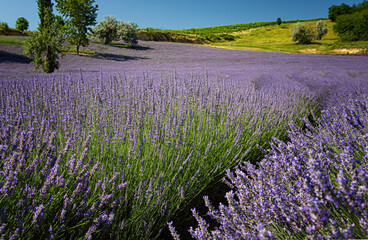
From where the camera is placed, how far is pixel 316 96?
16.8ft

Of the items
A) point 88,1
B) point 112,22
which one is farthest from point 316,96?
point 112,22

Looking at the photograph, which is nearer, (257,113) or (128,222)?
(128,222)

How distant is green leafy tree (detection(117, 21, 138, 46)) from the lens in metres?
21.6

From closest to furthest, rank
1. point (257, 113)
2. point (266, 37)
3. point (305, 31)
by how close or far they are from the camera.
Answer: point (257, 113) < point (305, 31) < point (266, 37)

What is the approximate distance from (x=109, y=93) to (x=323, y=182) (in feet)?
9.26

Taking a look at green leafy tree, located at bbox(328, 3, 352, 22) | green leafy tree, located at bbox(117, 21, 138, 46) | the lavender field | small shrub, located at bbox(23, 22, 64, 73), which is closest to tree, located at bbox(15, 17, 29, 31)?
green leafy tree, located at bbox(117, 21, 138, 46)

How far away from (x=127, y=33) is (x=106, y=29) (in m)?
2.51

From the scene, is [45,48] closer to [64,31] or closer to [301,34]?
[64,31]

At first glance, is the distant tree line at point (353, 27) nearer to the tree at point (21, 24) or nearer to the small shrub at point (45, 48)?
the small shrub at point (45, 48)

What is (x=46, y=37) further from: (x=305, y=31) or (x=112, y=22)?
(x=305, y=31)

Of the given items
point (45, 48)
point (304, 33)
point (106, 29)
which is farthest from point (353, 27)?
point (45, 48)

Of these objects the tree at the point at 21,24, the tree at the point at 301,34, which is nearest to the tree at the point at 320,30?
the tree at the point at 301,34

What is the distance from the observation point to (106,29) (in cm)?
2259

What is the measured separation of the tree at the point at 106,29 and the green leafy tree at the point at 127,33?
2.38 feet
